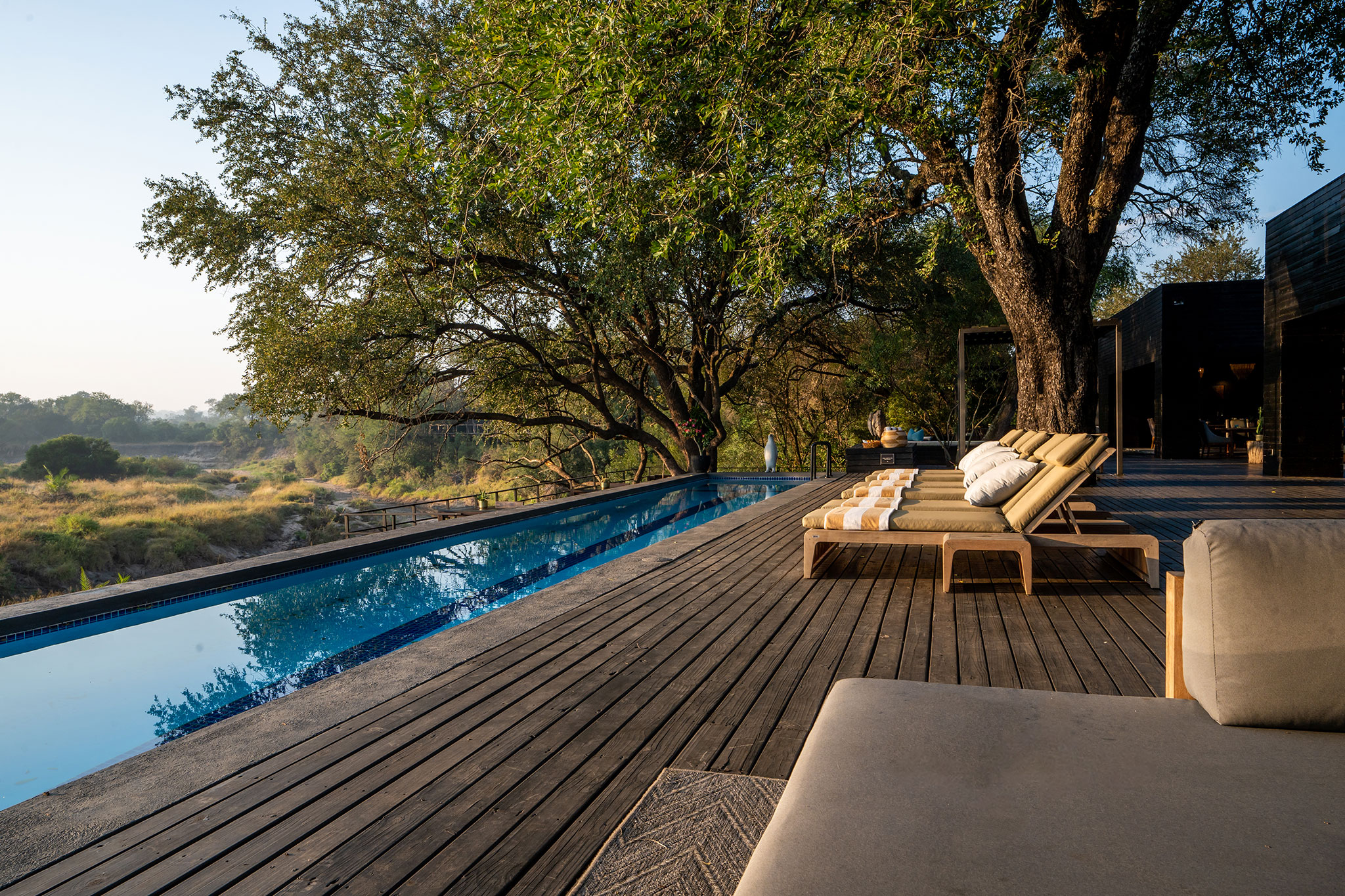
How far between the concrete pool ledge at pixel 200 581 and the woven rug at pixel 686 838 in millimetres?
3900

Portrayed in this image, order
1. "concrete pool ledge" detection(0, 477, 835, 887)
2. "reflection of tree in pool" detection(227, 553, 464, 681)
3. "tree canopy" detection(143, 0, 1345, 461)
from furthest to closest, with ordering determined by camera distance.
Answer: "tree canopy" detection(143, 0, 1345, 461), "reflection of tree in pool" detection(227, 553, 464, 681), "concrete pool ledge" detection(0, 477, 835, 887)

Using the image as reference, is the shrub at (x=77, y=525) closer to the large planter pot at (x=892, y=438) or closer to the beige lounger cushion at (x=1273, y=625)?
the large planter pot at (x=892, y=438)

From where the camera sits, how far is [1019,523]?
3660 mm

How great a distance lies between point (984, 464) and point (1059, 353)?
8.44ft

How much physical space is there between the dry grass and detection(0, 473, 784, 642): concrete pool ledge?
9608mm

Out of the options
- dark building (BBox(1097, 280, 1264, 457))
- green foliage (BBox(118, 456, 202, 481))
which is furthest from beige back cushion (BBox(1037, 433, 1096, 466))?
green foliage (BBox(118, 456, 202, 481))

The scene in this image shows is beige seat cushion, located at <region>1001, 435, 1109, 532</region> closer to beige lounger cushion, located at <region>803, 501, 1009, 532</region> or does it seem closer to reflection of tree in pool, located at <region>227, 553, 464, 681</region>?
beige lounger cushion, located at <region>803, 501, 1009, 532</region>

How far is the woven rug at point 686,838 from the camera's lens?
1.37 meters

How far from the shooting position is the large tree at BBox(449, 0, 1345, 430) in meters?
5.21

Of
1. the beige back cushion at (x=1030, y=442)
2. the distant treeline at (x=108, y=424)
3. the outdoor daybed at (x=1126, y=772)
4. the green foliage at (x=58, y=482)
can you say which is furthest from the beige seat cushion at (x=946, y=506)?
the distant treeline at (x=108, y=424)

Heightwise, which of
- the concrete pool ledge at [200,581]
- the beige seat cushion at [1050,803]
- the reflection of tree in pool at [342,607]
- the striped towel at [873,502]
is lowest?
the reflection of tree in pool at [342,607]

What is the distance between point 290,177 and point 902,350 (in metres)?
10.5

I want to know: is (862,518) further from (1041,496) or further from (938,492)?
(938,492)

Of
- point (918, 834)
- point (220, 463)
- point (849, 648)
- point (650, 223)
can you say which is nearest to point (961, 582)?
point (849, 648)
